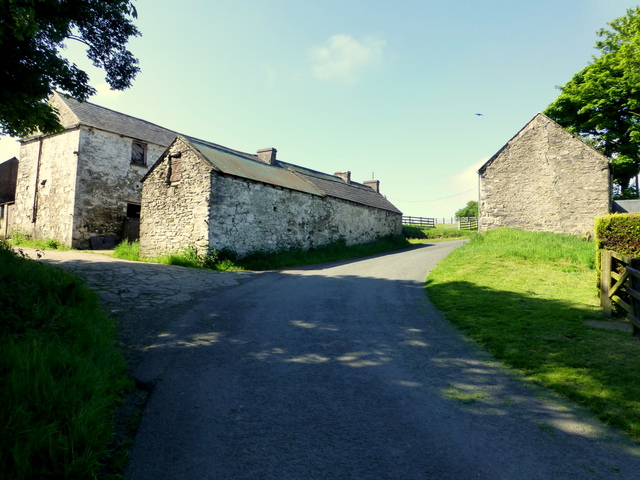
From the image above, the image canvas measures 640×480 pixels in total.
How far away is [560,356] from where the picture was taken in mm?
5168

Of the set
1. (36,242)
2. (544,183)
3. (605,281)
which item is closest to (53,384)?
(605,281)

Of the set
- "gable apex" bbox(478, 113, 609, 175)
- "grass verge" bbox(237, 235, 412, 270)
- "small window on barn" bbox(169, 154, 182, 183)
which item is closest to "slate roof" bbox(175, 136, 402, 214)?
"small window on barn" bbox(169, 154, 182, 183)

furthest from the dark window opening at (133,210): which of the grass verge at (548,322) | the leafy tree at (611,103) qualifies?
the leafy tree at (611,103)

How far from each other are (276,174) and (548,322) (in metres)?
16.3

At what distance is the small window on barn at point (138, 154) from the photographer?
77.0 feet

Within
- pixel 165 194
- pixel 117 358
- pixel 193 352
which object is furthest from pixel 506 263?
pixel 165 194

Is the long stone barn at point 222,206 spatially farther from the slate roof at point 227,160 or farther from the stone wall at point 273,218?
the slate roof at point 227,160

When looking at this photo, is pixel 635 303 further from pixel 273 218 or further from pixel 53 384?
pixel 273 218

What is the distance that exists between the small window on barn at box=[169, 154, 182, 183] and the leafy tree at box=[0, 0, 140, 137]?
5927mm

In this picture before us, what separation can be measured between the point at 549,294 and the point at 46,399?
10055mm

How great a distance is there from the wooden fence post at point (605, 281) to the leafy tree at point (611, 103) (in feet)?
76.1

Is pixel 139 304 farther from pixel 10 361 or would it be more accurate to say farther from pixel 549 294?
pixel 549 294

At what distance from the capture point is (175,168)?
16688 millimetres

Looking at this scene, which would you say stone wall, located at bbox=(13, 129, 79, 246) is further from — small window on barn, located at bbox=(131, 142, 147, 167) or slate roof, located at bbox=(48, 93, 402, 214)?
small window on barn, located at bbox=(131, 142, 147, 167)
